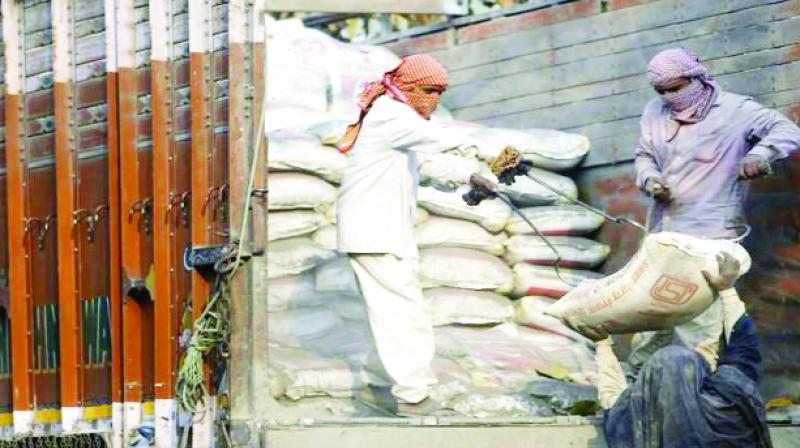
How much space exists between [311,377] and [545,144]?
6.15 ft

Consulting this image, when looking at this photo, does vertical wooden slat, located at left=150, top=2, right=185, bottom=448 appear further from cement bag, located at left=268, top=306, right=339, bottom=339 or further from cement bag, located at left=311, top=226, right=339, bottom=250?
cement bag, located at left=311, top=226, right=339, bottom=250

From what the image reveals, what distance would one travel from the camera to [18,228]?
7.71 meters

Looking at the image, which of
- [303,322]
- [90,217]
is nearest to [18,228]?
[90,217]

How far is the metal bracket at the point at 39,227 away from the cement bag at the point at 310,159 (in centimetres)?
92

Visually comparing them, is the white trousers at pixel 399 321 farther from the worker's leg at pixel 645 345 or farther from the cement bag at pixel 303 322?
the cement bag at pixel 303 322

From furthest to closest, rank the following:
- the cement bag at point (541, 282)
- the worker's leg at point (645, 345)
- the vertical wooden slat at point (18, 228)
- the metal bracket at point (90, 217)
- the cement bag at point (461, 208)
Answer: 1. the cement bag at point (461, 208)
2. the cement bag at point (541, 282)
3. the vertical wooden slat at point (18, 228)
4. the metal bracket at point (90, 217)
5. the worker's leg at point (645, 345)

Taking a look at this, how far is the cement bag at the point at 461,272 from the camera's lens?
806 cm

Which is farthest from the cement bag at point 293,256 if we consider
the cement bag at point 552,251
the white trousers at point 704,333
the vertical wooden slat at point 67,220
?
the white trousers at point 704,333

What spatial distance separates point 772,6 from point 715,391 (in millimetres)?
2338

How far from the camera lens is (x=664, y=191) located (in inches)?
275

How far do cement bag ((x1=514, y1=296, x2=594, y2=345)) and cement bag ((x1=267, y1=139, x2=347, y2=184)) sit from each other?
90 centimetres

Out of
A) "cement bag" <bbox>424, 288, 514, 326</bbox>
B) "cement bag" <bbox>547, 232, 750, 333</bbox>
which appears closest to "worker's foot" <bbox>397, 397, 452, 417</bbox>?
"cement bag" <bbox>547, 232, 750, 333</bbox>

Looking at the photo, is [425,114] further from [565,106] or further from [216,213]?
[565,106]

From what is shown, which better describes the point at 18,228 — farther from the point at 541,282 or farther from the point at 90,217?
the point at 541,282
